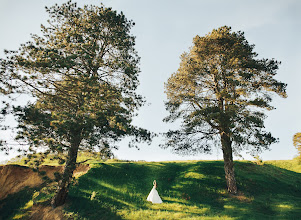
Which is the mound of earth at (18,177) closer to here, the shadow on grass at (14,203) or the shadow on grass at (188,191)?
the shadow on grass at (14,203)

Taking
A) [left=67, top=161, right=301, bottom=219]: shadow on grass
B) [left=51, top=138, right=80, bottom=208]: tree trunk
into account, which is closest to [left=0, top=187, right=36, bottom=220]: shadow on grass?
[left=51, top=138, right=80, bottom=208]: tree trunk

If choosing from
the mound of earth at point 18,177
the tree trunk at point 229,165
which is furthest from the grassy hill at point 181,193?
the mound of earth at point 18,177

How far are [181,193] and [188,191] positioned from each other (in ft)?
2.27

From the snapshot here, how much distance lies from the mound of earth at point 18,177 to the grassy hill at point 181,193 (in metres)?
1.12

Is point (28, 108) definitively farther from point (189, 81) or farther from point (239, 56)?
point (239, 56)

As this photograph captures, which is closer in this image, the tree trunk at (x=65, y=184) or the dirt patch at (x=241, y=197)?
the tree trunk at (x=65, y=184)

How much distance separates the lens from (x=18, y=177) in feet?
56.3

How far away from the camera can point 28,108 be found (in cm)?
1087

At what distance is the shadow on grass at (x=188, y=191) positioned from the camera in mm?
11633

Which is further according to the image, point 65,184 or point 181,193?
point 181,193

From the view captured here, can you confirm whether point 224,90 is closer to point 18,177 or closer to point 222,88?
point 222,88

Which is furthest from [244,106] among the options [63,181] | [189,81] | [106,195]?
[63,181]

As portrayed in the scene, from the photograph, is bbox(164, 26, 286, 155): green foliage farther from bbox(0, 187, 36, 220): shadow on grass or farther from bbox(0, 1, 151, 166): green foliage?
bbox(0, 187, 36, 220): shadow on grass

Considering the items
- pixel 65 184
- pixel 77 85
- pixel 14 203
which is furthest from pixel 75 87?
pixel 14 203
